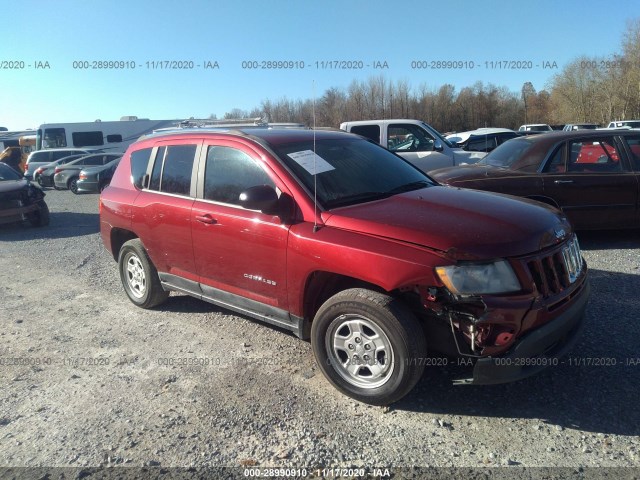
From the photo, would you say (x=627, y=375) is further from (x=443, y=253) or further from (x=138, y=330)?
(x=138, y=330)

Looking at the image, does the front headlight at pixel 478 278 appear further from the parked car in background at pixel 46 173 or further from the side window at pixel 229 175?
the parked car in background at pixel 46 173

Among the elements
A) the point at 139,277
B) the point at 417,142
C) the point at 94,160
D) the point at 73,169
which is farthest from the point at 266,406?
the point at 94,160

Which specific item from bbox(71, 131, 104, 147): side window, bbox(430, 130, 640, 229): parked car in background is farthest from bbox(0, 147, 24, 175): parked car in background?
bbox(430, 130, 640, 229): parked car in background

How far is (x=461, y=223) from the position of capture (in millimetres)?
3113

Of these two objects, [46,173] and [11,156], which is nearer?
[46,173]

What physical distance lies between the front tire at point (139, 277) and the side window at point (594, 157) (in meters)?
5.53

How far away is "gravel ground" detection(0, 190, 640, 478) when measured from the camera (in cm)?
274

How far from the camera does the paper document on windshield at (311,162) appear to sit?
3.71m

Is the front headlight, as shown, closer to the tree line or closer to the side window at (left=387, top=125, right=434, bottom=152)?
the side window at (left=387, top=125, right=434, bottom=152)

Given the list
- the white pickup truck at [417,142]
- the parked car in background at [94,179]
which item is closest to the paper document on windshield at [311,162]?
the white pickup truck at [417,142]

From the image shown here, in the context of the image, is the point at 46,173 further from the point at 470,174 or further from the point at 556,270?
the point at 556,270

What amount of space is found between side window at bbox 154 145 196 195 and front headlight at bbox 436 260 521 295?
8.32ft

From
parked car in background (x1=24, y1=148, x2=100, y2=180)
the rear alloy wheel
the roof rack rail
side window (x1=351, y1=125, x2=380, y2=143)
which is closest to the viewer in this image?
the roof rack rail

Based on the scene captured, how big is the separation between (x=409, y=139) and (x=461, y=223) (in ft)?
27.0
